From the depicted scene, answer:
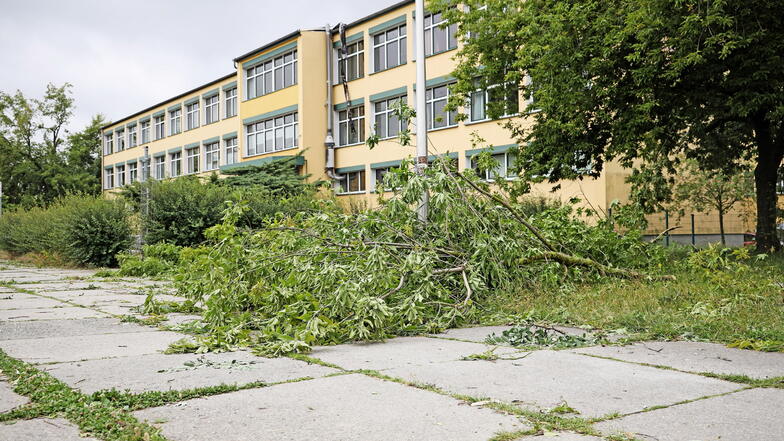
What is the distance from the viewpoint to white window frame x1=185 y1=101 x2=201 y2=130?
51375mm

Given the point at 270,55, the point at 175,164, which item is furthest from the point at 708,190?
the point at 175,164

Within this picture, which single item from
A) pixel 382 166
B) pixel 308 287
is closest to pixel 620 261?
pixel 308 287

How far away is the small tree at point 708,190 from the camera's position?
2794cm

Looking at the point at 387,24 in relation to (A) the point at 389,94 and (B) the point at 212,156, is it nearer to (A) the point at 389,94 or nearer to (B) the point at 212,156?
(A) the point at 389,94

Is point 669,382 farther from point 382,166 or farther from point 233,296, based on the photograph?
point 382,166

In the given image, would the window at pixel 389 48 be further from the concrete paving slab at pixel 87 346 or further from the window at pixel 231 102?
the concrete paving slab at pixel 87 346

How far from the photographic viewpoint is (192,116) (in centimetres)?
5222

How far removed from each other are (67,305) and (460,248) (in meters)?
5.58

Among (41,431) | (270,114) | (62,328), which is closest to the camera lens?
(41,431)

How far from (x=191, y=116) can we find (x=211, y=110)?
12.7 feet

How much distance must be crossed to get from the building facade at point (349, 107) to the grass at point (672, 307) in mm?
19193

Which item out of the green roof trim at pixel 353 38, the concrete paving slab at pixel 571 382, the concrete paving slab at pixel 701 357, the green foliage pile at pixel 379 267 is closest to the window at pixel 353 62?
the green roof trim at pixel 353 38

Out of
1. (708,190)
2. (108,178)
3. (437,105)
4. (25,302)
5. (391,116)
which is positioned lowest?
(25,302)

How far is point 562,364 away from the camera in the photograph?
486 centimetres
